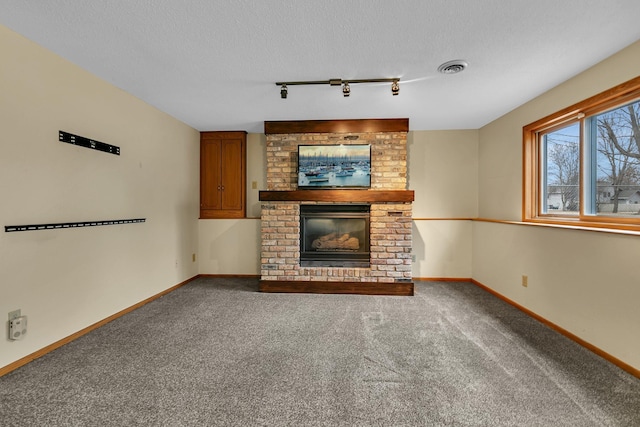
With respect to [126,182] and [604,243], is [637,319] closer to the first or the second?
[604,243]

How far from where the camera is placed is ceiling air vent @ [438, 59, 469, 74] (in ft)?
7.22

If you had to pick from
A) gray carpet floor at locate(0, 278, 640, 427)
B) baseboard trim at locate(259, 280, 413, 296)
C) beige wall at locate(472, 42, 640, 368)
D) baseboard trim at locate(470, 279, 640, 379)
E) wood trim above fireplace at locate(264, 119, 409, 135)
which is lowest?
gray carpet floor at locate(0, 278, 640, 427)

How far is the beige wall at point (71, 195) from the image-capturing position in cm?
188

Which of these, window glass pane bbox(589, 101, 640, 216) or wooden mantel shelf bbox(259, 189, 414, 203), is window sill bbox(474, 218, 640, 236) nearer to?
window glass pane bbox(589, 101, 640, 216)

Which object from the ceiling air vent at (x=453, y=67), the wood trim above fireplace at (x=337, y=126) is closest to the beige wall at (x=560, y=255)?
the ceiling air vent at (x=453, y=67)

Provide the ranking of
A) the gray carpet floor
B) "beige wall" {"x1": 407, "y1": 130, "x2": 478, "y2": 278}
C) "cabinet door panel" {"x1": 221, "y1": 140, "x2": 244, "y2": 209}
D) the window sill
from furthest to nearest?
"cabinet door panel" {"x1": 221, "y1": 140, "x2": 244, "y2": 209}, "beige wall" {"x1": 407, "y1": 130, "x2": 478, "y2": 278}, the window sill, the gray carpet floor

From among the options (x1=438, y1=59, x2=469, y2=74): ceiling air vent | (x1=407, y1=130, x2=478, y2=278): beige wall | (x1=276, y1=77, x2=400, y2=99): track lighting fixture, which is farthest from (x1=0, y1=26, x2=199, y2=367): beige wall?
(x1=407, y1=130, x2=478, y2=278): beige wall

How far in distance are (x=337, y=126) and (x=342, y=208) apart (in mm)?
1127

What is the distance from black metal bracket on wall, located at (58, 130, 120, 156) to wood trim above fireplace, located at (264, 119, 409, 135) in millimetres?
1796

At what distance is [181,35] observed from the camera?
1.86m

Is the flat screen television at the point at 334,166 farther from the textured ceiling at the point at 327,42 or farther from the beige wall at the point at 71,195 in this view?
the beige wall at the point at 71,195

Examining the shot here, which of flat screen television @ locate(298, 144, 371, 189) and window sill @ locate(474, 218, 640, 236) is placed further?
flat screen television @ locate(298, 144, 371, 189)

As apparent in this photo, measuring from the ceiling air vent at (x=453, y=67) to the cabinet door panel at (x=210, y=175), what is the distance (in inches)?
132

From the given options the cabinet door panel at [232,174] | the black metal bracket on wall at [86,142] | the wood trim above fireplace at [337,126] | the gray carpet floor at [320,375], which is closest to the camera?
the gray carpet floor at [320,375]
